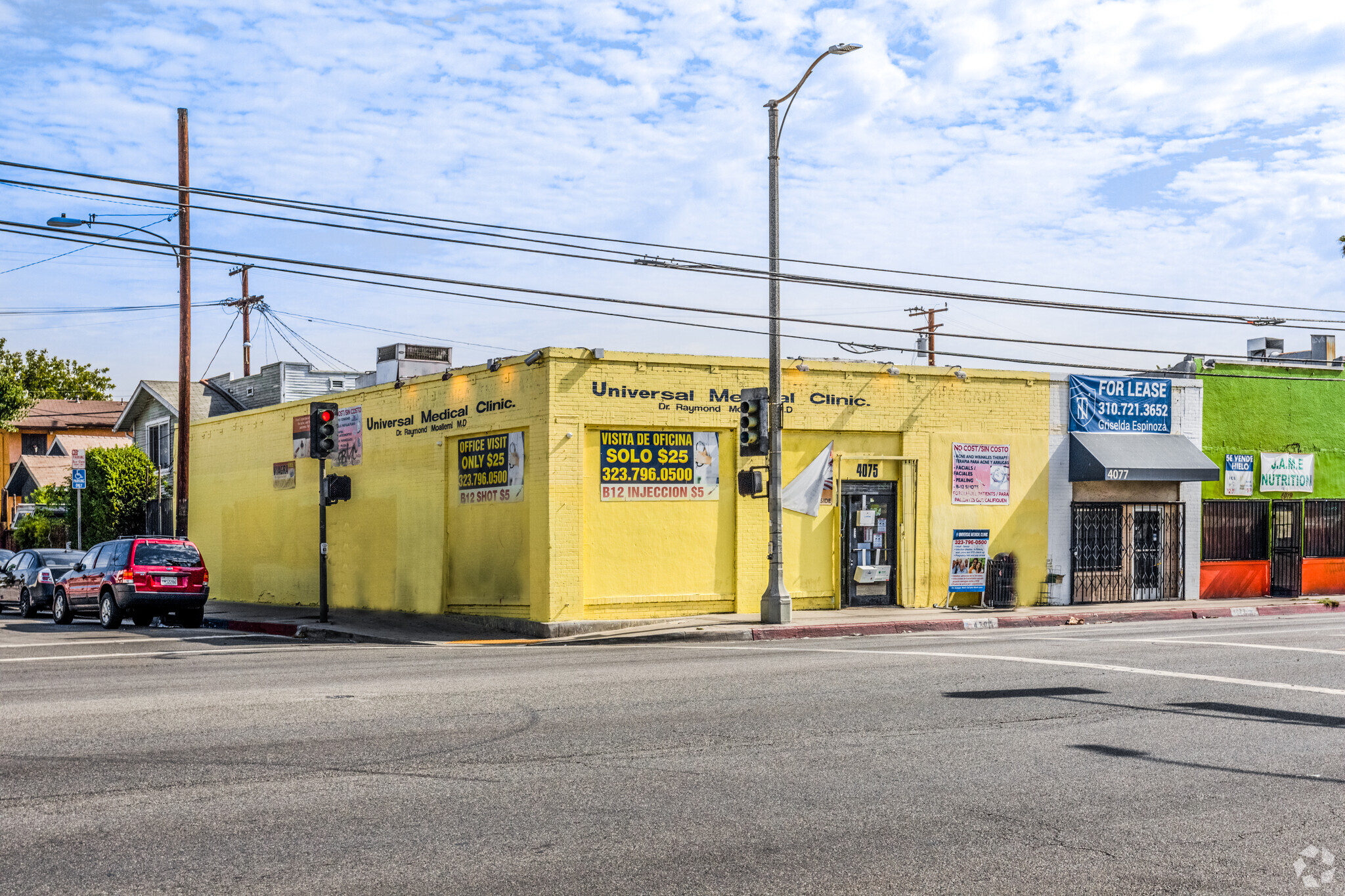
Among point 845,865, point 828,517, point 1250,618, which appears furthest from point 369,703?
point 1250,618

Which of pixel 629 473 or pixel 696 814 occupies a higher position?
pixel 629 473

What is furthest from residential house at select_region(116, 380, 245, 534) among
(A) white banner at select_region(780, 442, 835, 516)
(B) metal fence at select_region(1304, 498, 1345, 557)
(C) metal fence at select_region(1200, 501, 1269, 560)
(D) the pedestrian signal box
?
(B) metal fence at select_region(1304, 498, 1345, 557)

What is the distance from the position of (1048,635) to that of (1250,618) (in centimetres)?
717

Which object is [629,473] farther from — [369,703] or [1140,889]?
[1140,889]

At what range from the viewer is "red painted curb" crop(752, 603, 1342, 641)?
2042 cm

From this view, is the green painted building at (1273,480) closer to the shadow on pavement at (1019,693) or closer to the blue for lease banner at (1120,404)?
the blue for lease banner at (1120,404)

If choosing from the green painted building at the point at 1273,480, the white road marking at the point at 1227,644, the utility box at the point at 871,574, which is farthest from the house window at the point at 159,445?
the white road marking at the point at 1227,644

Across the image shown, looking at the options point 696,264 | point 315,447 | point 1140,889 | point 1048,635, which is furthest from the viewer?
point 315,447

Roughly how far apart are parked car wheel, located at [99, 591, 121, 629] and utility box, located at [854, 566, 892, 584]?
13.7m

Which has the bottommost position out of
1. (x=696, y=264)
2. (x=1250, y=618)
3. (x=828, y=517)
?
(x=1250, y=618)

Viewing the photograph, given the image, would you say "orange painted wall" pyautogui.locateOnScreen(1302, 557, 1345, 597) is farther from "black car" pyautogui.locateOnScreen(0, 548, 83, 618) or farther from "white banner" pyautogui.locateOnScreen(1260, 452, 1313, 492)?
"black car" pyautogui.locateOnScreen(0, 548, 83, 618)

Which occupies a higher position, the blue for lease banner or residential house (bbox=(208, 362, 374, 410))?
residential house (bbox=(208, 362, 374, 410))

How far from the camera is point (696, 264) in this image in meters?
21.0

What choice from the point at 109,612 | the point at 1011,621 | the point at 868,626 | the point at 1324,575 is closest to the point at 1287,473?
the point at 1324,575
